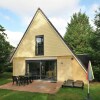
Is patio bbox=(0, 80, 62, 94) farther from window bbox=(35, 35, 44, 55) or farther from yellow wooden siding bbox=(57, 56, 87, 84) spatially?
window bbox=(35, 35, 44, 55)

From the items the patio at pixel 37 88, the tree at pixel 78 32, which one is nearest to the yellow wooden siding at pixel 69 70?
the patio at pixel 37 88

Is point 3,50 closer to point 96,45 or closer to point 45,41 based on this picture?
point 45,41

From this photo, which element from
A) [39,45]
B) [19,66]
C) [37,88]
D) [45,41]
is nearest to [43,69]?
[39,45]

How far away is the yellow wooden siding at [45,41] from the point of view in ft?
74.1

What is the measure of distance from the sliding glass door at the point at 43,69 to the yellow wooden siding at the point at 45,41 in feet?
3.55

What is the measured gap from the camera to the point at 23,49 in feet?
81.8

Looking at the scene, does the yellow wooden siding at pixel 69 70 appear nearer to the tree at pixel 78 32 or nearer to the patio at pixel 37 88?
the patio at pixel 37 88

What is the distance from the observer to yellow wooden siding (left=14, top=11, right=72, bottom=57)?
2259 cm

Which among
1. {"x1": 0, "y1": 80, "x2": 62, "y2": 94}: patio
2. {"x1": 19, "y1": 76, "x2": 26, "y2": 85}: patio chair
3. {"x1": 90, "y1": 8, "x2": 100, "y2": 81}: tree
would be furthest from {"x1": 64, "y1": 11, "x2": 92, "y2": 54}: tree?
{"x1": 0, "y1": 80, "x2": 62, "y2": 94}: patio

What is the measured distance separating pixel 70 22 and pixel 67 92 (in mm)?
36505

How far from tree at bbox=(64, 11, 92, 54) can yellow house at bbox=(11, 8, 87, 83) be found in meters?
21.0

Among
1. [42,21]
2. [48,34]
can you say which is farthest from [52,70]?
[42,21]

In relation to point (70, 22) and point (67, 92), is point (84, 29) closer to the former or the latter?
point (70, 22)

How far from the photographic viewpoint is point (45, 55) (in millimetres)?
23484
